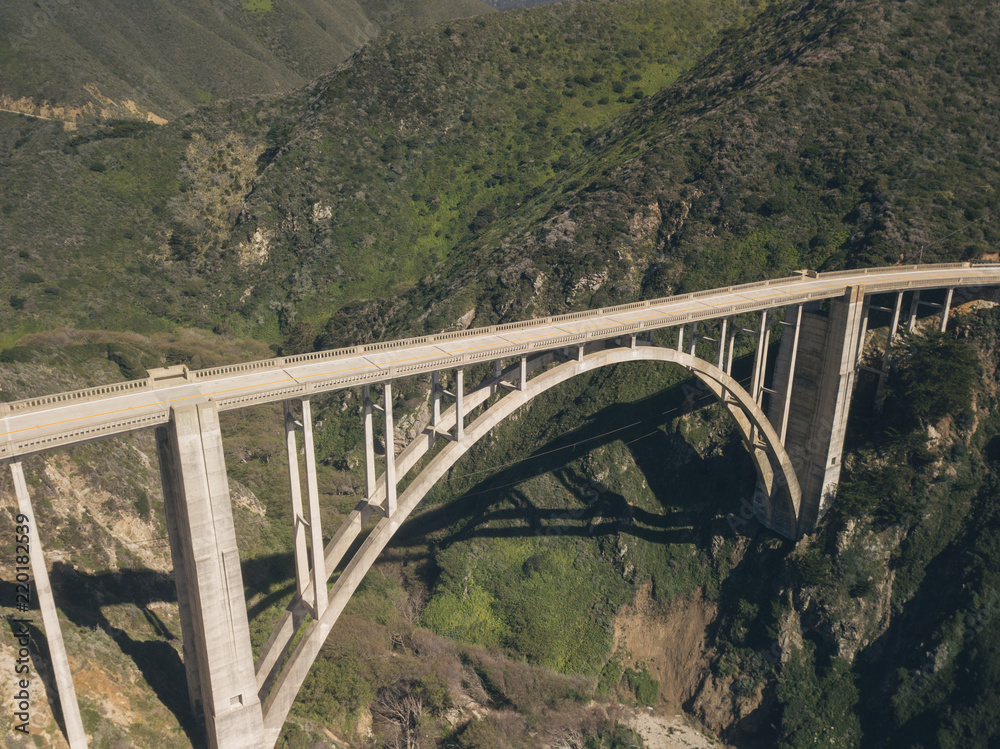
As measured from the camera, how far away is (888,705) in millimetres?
38062

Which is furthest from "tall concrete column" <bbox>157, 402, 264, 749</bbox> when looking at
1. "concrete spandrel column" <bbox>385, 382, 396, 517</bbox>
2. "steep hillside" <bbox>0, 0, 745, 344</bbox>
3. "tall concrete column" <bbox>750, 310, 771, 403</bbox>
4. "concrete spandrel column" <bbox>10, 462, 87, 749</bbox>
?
"steep hillside" <bbox>0, 0, 745, 344</bbox>

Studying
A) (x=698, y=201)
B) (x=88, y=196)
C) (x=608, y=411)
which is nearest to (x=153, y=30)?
(x=88, y=196)

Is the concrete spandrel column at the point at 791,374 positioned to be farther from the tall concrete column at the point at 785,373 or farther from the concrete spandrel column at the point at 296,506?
the concrete spandrel column at the point at 296,506

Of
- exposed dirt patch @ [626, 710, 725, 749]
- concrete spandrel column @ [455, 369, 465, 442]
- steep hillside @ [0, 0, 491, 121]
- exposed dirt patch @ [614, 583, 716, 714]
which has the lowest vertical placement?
exposed dirt patch @ [626, 710, 725, 749]

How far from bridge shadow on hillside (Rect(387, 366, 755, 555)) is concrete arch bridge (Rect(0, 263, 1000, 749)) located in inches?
147

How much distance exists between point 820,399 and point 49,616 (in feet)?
131

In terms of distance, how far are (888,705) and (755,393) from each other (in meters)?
18.6

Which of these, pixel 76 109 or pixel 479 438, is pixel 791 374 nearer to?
pixel 479 438

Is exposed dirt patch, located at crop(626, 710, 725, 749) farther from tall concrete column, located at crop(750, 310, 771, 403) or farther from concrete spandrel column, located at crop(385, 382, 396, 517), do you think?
concrete spandrel column, located at crop(385, 382, 396, 517)

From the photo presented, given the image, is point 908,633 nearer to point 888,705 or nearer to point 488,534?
point 888,705

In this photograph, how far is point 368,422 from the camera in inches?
1070

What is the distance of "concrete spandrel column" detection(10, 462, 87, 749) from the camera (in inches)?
781

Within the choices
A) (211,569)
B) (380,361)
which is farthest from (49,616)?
(380,361)

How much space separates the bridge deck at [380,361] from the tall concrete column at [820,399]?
1759 mm
